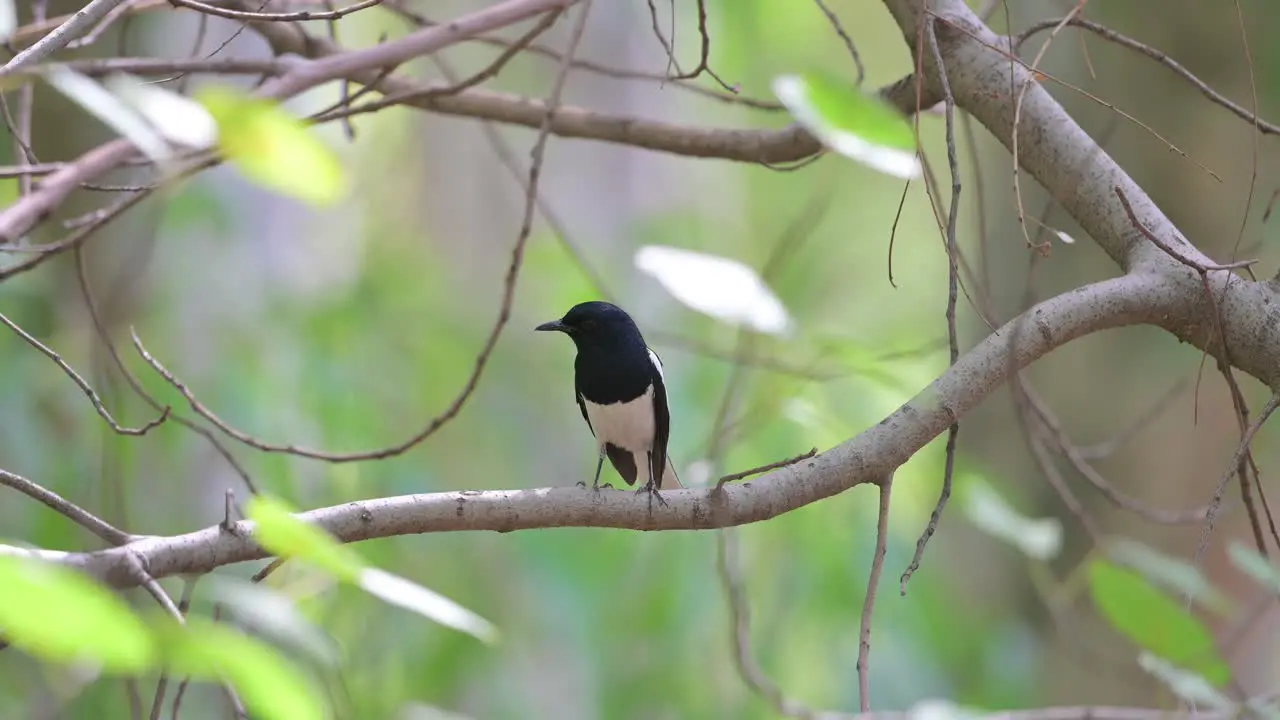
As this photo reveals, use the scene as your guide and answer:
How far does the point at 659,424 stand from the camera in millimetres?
3652

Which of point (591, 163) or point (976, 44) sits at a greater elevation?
point (976, 44)

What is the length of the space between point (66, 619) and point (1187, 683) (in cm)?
146

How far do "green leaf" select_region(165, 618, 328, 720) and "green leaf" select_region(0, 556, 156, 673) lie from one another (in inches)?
1.6

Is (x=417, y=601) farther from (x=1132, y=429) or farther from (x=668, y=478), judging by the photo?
(x=668, y=478)

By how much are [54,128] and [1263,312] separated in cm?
421

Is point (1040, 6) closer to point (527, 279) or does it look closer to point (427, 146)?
point (527, 279)

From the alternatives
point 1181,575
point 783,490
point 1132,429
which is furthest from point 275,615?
point 1132,429

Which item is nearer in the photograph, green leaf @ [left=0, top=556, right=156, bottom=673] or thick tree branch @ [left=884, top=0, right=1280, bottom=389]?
green leaf @ [left=0, top=556, right=156, bottom=673]

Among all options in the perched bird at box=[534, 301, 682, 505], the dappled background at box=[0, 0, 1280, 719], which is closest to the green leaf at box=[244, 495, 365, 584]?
the dappled background at box=[0, 0, 1280, 719]

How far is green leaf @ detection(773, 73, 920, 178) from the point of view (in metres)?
1.05

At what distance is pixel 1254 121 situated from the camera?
183 centimetres

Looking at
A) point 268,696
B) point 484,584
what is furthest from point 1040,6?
point 268,696

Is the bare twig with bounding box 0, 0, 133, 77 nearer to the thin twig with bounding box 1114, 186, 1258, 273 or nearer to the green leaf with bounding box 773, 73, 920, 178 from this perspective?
the green leaf with bounding box 773, 73, 920, 178

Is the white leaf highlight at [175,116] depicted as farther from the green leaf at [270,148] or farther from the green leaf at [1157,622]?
the green leaf at [1157,622]
